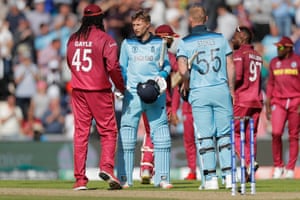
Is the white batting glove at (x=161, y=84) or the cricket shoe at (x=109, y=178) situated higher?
the white batting glove at (x=161, y=84)

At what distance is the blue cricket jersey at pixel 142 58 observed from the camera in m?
18.1

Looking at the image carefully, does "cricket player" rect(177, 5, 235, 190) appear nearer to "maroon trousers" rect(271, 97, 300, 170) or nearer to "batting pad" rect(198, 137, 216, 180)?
"batting pad" rect(198, 137, 216, 180)

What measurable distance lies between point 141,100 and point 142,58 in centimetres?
66

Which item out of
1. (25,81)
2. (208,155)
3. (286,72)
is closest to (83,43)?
(208,155)

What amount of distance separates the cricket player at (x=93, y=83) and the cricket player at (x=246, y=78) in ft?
11.4

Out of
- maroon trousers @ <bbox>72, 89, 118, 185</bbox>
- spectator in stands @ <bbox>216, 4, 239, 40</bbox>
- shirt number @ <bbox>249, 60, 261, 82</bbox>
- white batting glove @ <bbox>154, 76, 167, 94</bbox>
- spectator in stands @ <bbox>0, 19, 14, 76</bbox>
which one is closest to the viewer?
maroon trousers @ <bbox>72, 89, 118, 185</bbox>

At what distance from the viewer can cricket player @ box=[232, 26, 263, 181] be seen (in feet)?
67.0

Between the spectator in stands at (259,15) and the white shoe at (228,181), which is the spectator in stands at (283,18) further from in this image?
the white shoe at (228,181)

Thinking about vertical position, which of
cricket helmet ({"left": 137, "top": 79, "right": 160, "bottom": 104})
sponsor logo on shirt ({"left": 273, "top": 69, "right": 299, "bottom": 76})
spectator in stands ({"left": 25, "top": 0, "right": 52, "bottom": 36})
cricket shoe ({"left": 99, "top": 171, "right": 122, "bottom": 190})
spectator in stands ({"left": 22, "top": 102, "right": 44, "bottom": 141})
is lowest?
spectator in stands ({"left": 22, "top": 102, "right": 44, "bottom": 141})

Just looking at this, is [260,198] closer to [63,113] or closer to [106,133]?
[106,133]

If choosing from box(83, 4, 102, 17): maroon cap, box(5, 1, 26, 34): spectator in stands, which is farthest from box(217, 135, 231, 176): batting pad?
box(5, 1, 26, 34): spectator in stands

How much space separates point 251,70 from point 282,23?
42.2 ft

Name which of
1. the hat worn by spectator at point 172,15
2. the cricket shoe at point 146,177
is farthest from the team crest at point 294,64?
the hat worn by spectator at point 172,15

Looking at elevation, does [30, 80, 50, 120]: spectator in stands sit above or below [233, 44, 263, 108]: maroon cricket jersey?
below
